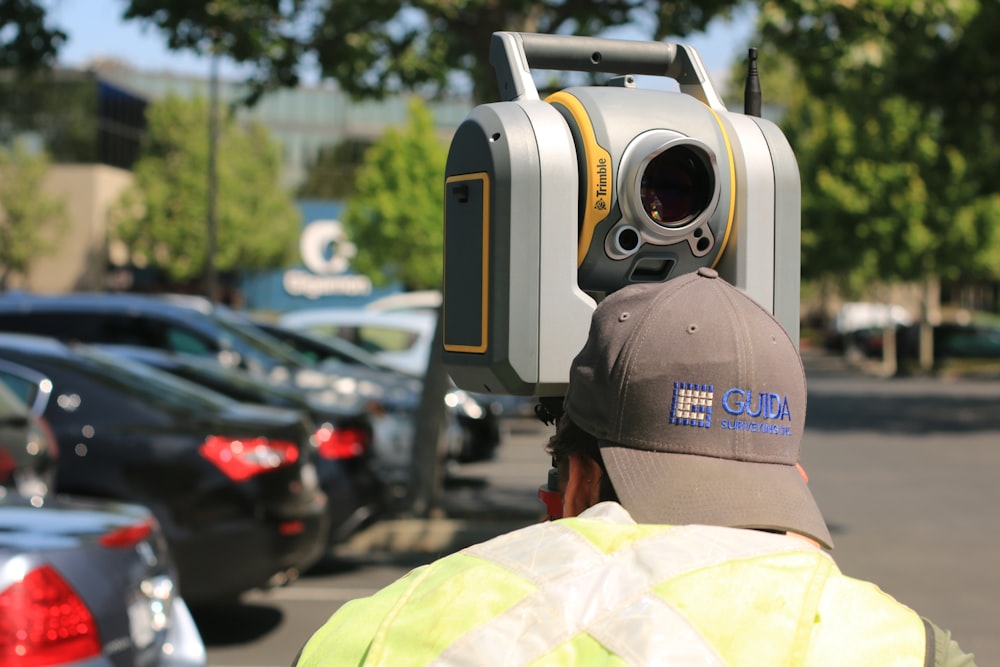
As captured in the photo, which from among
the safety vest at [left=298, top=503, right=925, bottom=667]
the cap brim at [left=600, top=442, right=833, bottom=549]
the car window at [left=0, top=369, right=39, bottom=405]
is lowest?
the car window at [left=0, top=369, right=39, bottom=405]

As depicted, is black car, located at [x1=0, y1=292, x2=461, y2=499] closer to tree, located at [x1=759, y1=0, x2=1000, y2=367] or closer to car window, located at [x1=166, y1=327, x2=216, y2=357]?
car window, located at [x1=166, y1=327, x2=216, y2=357]

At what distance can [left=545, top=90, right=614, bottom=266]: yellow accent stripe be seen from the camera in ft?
6.80

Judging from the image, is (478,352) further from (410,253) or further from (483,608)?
(410,253)

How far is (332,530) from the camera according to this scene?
29.6 feet

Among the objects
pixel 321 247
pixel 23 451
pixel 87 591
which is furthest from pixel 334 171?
pixel 87 591

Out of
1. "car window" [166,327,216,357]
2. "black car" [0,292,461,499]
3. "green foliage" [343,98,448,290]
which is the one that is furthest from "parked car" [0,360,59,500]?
"green foliage" [343,98,448,290]

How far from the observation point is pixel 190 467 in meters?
7.07

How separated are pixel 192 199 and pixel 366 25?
46351 mm

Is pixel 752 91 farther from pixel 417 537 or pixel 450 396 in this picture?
pixel 450 396

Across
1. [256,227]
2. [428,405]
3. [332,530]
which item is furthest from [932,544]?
[256,227]

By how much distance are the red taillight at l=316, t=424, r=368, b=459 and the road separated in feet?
2.74

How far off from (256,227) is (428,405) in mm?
49112

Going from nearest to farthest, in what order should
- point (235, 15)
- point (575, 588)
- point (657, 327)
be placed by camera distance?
point (575, 588)
point (657, 327)
point (235, 15)

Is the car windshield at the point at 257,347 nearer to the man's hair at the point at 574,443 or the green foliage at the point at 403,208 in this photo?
the man's hair at the point at 574,443
